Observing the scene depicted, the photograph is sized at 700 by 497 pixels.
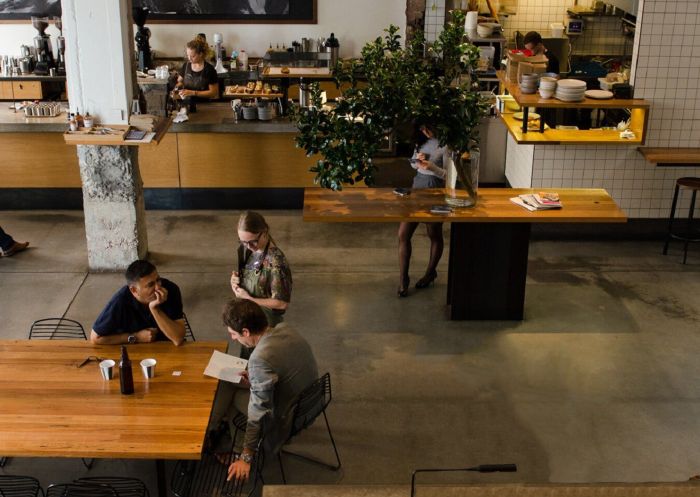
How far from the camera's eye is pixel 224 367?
18.1 feet

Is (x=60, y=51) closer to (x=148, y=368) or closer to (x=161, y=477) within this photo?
(x=148, y=368)

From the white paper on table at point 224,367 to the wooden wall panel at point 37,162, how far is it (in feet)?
17.8

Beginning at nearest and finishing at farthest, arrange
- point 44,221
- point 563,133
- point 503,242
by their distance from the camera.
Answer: point 503,242
point 563,133
point 44,221

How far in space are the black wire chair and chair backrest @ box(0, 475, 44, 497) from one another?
30.4 inches

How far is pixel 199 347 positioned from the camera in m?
5.74

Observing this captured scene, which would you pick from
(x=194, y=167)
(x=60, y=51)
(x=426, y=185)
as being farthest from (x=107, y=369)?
(x=60, y=51)

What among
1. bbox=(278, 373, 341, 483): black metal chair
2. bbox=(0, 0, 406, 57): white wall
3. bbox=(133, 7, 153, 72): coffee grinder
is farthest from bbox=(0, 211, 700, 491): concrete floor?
bbox=(0, 0, 406, 57): white wall

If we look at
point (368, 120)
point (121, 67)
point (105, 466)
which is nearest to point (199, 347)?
point (105, 466)

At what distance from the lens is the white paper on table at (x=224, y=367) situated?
5426 millimetres

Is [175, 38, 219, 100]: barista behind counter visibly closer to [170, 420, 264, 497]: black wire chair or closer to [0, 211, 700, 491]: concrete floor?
[0, 211, 700, 491]: concrete floor

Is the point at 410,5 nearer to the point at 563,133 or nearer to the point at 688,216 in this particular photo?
the point at 563,133

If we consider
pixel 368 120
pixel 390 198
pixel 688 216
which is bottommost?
pixel 688 216

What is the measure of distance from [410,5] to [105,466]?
9.19 metres

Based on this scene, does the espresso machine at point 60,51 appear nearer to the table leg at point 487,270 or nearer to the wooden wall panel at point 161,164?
the wooden wall panel at point 161,164
